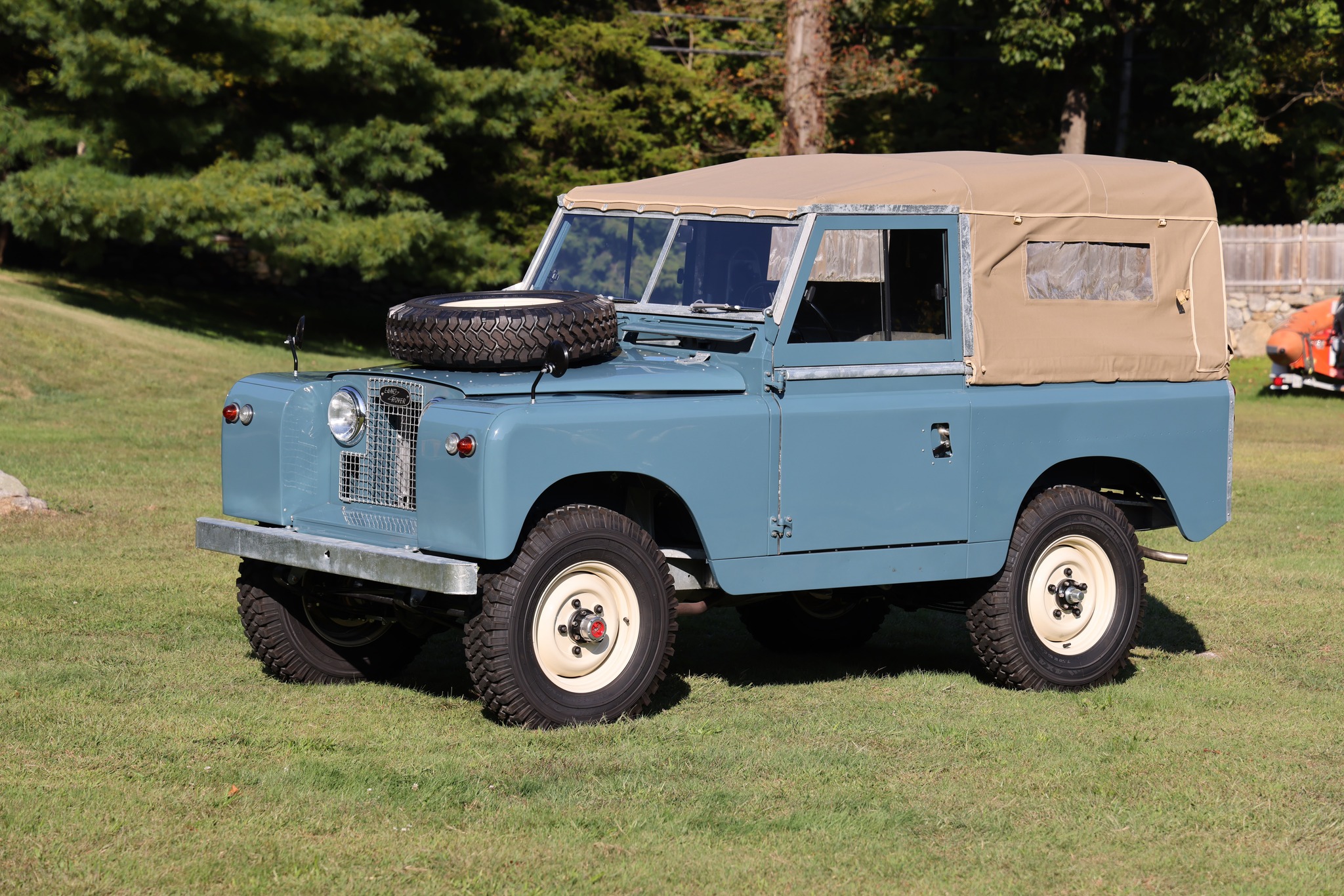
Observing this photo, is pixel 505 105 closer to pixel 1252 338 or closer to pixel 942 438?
pixel 1252 338

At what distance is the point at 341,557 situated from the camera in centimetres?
649

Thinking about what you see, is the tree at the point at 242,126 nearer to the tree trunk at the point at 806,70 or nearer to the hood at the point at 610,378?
the tree trunk at the point at 806,70

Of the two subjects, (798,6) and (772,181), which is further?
(798,6)

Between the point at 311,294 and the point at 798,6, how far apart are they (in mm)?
15549

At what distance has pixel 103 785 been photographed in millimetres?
5719

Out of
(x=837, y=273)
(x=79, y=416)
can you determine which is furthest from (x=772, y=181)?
(x=79, y=416)

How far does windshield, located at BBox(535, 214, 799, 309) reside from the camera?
7.23 meters

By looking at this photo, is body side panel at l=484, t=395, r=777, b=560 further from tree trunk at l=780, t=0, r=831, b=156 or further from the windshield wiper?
tree trunk at l=780, t=0, r=831, b=156

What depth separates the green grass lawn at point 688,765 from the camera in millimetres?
5102

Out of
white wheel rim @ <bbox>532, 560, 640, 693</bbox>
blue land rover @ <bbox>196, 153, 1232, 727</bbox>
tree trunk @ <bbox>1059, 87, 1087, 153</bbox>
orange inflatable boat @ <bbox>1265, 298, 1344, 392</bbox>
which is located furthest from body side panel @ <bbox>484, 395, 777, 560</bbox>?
tree trunk @ <bbox>1059, 87, 1087, 153</bbox>

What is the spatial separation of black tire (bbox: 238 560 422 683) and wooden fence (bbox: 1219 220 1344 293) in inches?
994

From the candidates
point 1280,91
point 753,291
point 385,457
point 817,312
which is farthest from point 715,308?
point 1280,91

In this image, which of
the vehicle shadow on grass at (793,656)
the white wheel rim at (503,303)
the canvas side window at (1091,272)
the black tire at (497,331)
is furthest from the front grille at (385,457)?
the canvas side window at (1091,272)

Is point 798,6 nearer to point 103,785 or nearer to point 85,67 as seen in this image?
point 85,67
